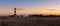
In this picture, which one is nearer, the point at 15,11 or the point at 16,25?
the point at 16,25

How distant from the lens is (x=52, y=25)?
89.5ft

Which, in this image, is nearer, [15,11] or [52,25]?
[52,25]

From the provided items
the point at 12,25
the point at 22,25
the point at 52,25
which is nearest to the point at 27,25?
the point at 22,25

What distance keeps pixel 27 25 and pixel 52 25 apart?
420 centimetres

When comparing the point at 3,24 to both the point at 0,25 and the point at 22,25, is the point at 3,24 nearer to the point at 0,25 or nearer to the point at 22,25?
the point at 0,25

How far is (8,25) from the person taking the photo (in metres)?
Result: 26.3

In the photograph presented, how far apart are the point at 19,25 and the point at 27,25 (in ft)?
4.35

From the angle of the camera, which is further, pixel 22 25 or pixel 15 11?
pixel 15 11

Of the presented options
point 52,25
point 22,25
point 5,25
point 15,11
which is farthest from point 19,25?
point 15,11

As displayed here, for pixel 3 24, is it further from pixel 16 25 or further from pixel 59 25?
pixel 59 25

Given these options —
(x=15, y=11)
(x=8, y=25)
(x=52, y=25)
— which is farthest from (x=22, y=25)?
(x=15, y=11)

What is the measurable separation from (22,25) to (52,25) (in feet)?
16.5

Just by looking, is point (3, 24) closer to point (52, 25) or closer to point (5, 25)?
point (5, 25)

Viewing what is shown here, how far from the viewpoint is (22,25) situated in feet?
88.2
